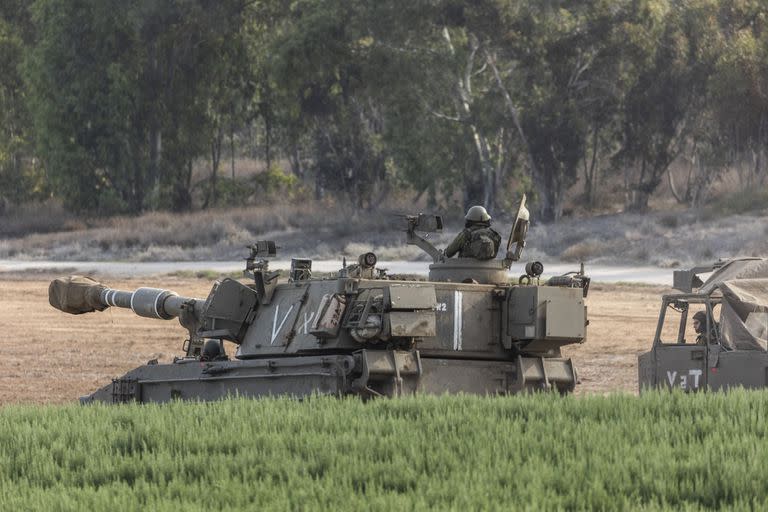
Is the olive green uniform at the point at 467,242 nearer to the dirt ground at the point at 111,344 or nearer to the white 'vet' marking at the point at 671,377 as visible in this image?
the white 'vet' marking at the point at 671,377

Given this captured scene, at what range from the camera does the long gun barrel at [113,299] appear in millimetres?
18391

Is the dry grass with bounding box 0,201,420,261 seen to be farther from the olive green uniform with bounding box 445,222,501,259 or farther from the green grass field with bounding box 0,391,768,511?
the green grass field with bounding box 0,391,768,511

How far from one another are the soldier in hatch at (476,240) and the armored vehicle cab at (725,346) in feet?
7.34

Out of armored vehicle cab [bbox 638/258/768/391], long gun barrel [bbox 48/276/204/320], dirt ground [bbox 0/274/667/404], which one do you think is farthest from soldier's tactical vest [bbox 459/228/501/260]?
dirt ground [bbox 0/274/667/404]

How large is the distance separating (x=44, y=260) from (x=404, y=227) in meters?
40.1

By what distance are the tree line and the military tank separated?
36334 mm

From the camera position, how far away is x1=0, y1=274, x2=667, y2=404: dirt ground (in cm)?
2433

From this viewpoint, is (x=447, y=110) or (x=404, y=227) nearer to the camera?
(x=404, y=227)

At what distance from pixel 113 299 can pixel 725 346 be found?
725 cm

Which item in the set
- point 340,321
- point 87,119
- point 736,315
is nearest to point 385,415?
point 340,321

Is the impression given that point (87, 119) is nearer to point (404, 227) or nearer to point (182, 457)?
point (404, 227)

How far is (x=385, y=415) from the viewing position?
519 inches

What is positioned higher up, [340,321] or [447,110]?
[447,110]

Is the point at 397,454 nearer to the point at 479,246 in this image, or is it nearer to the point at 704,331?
the point at 479,246
